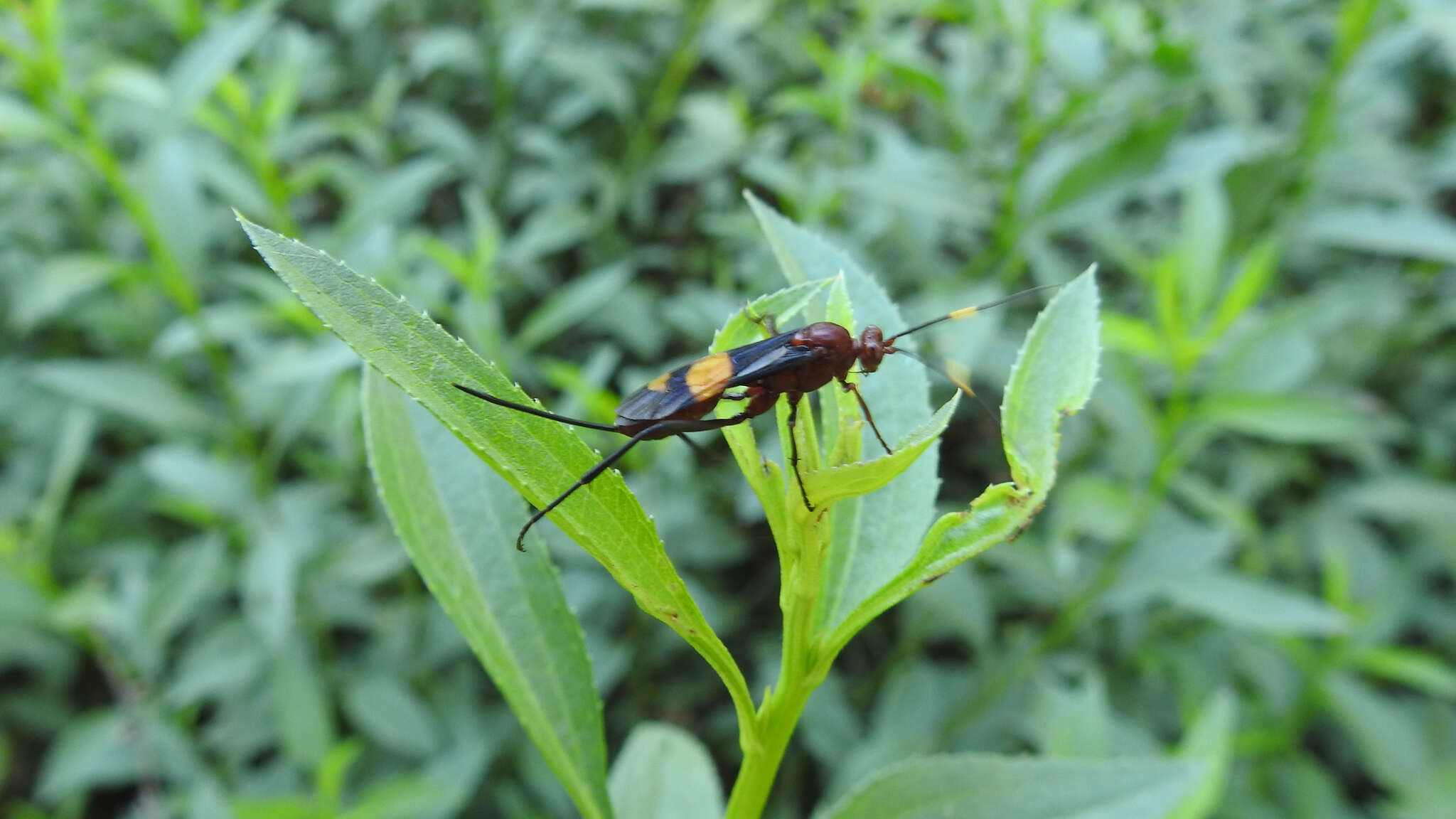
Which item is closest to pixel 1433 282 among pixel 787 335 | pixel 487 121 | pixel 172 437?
pixel 787 335

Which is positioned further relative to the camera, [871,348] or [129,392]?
[129,392]

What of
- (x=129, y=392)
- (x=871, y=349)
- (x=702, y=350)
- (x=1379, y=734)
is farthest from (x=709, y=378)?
(x=1379, y=734)

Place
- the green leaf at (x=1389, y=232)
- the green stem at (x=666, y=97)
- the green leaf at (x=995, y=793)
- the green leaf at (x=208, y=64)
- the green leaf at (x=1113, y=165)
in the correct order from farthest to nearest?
the green stem at (x=666, y=97)
the green leaf at (x=1389, y=232)
the green leaf at (x=1113, y=165)
the green leaf at (x=208, y=64)
the green leaf at (x=995, y=793)

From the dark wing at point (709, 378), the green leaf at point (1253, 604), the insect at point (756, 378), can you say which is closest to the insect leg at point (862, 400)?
the insect at point (756, 378)

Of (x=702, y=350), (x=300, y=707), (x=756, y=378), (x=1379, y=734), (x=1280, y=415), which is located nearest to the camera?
(x=756, y=378)

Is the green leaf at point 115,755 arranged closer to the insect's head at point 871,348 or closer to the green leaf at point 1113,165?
the insect's head at point 871,348

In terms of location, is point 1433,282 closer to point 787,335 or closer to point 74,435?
point 787,335

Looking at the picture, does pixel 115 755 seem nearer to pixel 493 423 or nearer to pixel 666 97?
pixel 493 423
